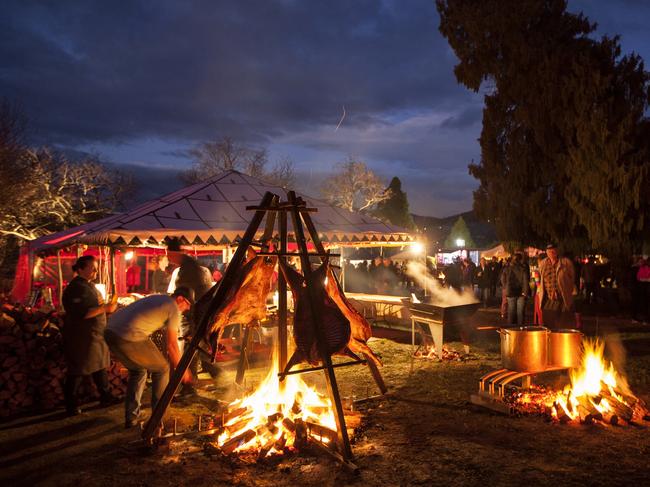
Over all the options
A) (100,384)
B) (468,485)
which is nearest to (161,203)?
(100,384)

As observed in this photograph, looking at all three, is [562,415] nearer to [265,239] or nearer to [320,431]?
[320,431]

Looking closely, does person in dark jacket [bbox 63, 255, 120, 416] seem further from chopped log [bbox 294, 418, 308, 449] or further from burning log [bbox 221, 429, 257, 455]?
chopped log [bbox 294, 418, 308, 449]

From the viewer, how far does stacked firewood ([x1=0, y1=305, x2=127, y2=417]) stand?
5656mm

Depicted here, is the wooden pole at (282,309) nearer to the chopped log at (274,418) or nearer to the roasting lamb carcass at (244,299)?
the roasting lamb carcass at (244,299)

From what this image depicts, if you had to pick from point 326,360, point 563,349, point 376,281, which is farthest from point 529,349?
point 376,281

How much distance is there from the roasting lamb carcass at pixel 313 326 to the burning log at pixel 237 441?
0.73 meters

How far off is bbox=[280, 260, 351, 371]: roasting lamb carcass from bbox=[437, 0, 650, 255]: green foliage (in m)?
14.6

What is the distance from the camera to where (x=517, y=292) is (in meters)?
10.5

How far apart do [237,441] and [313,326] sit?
1.26 metres

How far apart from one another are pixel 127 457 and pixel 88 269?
2.40 metres

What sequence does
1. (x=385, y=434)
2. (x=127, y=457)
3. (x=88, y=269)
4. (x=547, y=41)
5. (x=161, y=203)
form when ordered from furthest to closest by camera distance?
(x=547, y=41)
(x=161, y=203)
(x=88, y=269)
(x=385, y=434)
(x=127, y=457)

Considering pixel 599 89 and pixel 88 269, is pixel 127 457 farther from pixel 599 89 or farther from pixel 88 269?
pixel 599 89

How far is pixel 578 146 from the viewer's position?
16.9 meters

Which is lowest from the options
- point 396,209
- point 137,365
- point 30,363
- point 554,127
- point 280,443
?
point 280,443
